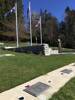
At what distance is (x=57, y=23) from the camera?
6731 centimetres

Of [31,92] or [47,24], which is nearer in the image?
[31,92]

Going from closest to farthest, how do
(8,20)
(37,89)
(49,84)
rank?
1. (37,89)
2. (49,84)
3. (8,20)

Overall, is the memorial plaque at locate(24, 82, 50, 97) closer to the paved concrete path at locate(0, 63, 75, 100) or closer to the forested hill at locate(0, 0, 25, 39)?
the paved concrete path at locate(0, 63, 75, 100)

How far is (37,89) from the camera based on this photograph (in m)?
8.75

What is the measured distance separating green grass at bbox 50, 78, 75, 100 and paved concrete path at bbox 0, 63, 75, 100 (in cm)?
16

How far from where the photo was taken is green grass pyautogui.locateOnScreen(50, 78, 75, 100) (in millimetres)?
8438

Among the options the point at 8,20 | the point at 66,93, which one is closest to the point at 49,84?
the point at 66,93

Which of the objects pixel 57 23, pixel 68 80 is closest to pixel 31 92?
pixel 68 80

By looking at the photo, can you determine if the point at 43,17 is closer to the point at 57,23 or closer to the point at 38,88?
the point at 57,23

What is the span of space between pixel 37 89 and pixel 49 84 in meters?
1.07

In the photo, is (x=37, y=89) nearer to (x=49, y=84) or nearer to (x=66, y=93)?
(x=66, y=93)

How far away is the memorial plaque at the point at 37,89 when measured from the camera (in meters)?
8.34

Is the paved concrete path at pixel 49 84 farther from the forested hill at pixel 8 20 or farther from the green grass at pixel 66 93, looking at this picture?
the forested hill at pixel 8 20

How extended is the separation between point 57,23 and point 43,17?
5834mm
